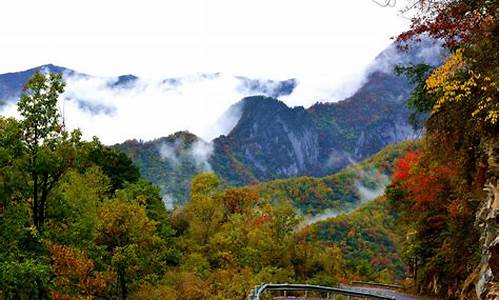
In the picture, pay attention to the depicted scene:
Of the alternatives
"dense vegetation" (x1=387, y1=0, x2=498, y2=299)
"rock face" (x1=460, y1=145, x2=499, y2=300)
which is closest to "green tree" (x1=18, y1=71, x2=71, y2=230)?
"dense vegetation" (x1=387, y1=0, x2=498, y2=299)

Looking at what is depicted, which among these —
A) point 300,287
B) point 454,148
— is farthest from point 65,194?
point 454,148

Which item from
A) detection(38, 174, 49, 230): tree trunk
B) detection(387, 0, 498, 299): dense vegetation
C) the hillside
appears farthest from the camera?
the hillside

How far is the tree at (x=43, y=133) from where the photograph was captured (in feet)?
73.0

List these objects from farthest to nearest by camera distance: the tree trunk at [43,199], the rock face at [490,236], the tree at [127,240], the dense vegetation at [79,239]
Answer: the tree at [127,240] < the tree trunk at [43,199] < the dense vegetation at [79,239] < the rock face at [490,236]

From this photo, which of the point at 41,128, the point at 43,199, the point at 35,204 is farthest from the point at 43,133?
the point at 35,204

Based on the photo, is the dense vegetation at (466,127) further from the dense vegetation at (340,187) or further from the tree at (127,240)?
the dense vegetation at (340,187)

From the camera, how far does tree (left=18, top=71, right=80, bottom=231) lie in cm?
2225

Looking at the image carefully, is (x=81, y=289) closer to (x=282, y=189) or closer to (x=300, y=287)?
(x=300, y=287)

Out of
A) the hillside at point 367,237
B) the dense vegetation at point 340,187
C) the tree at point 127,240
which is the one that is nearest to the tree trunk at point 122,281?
the tree at point 127,240

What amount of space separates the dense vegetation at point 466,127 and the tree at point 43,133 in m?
13.4

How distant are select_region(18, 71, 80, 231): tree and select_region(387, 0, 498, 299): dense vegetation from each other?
13.4 m

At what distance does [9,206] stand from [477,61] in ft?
56.7

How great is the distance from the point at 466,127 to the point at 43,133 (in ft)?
51.0

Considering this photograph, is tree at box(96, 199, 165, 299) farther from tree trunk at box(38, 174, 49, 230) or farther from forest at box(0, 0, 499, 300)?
tree trunk at box(38, 174, 49, 230)
